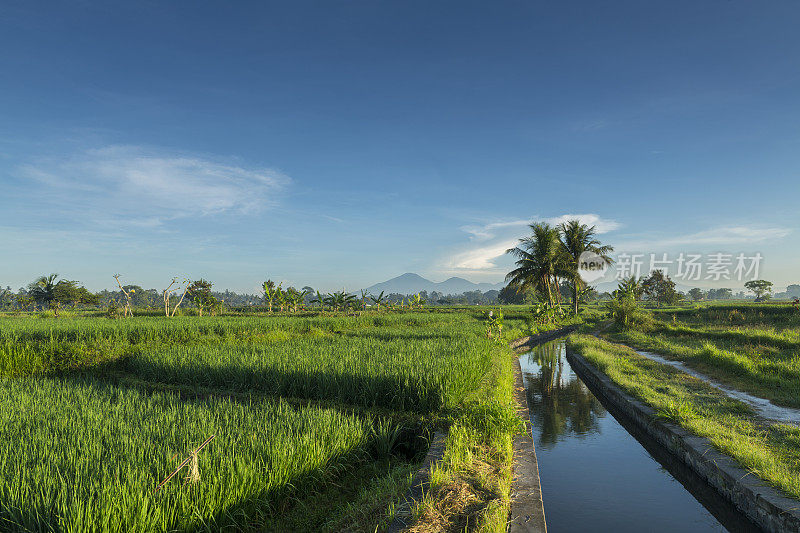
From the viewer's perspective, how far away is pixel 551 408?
31.2 feet

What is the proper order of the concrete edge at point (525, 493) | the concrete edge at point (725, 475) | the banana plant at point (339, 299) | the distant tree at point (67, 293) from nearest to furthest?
the concrete edge at point (525, 493), the concrete edge at point (725, 475), the banana plant at point (339, 299), the distant tree at point (67, 293)

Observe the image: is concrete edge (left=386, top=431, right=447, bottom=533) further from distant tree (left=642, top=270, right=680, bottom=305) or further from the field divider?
distant tree (left=642, top=270, right=680, bottom=305)

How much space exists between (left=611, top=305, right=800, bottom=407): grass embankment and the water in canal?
3683mm

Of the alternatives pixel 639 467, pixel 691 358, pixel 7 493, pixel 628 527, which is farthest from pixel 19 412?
pixel 691 358

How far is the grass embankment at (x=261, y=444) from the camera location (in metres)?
3.15

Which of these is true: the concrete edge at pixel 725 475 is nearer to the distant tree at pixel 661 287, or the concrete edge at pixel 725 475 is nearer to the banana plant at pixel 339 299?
the banana plant at pixel 339 299

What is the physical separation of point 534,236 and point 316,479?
32.6 metres

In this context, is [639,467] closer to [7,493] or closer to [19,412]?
[7,493]

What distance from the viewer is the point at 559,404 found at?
984cm

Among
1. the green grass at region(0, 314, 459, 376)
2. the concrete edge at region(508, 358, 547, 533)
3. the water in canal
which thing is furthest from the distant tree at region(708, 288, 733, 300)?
the concrete edge at region(508, 358, 547, 533)

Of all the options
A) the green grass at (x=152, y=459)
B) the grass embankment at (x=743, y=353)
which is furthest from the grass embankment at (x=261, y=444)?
the grass embankment at (x=743, y=353)

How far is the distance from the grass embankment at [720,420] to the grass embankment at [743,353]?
1.07 metres

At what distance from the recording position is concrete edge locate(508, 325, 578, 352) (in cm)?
1962

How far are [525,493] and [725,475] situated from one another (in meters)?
2.65
